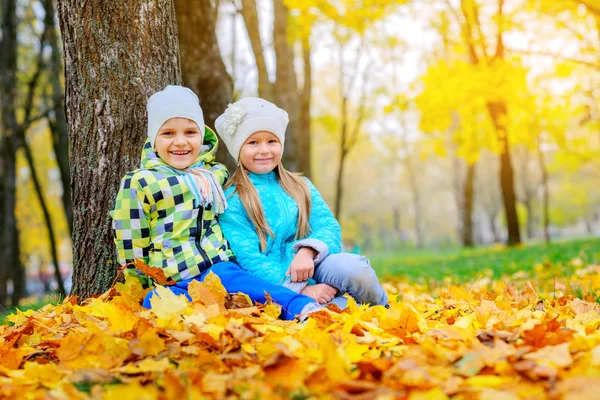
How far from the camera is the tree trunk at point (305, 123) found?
809 cm

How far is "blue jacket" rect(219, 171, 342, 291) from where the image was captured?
289cm

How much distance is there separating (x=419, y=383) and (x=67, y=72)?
273cm

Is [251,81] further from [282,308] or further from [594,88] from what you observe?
Answer: [282,308]

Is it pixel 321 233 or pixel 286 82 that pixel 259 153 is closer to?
pixel 321 233

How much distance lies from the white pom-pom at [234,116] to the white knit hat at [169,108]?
0.19 m

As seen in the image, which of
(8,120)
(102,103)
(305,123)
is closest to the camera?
(102,103)

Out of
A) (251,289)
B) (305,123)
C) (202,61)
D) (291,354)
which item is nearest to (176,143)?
(251,289)

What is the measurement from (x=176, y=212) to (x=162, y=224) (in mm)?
94

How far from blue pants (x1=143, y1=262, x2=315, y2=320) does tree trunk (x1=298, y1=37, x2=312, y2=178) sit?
4.94m

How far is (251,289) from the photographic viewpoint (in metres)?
2.72

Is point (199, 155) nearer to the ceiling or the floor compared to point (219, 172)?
nearer to the ceiling

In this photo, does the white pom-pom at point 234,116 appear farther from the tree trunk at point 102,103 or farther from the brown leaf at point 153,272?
the brown leaf at point 153,272

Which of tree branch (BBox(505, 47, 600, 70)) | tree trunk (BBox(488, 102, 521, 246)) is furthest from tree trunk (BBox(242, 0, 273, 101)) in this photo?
tree trunk (BBox(488, 102, 521, 246))

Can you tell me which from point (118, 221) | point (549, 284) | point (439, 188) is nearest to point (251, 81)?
point (549, 284)
